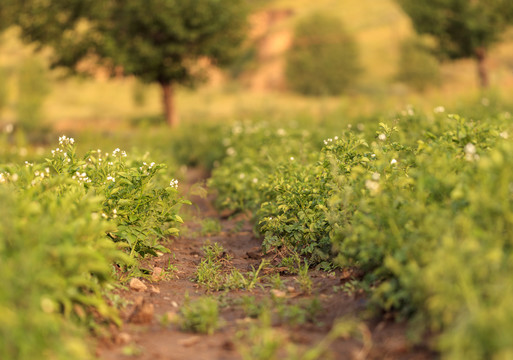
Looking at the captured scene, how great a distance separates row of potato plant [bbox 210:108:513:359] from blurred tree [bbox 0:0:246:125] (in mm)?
16345

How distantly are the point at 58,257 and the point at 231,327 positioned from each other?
3.97 feet

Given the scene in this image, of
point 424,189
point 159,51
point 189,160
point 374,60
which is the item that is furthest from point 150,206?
point 374,60

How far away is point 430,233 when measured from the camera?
328 centimetres

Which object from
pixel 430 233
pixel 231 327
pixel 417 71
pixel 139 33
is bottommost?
pixel 417 71

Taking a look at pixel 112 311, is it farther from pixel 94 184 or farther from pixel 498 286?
pixel 498 286

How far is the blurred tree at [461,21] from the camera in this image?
2048 centimetres

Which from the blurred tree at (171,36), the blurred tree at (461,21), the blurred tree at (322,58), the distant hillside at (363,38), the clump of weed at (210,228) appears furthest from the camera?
the distant hillside at (363,38)

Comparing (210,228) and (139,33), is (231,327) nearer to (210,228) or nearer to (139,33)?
(210,228)

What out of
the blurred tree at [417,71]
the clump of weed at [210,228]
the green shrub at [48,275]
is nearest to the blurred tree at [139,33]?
the clump of weed at [210,228]

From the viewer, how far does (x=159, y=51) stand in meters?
21.1

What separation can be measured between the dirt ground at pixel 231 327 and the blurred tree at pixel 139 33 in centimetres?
1663

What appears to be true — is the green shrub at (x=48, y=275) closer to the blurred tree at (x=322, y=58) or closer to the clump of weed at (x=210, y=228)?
the clump of weed at (x=210, y=228)

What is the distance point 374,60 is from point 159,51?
37256 mm

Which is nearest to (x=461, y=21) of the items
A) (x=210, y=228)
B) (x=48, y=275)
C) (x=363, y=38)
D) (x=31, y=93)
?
(x=210, y=228)
